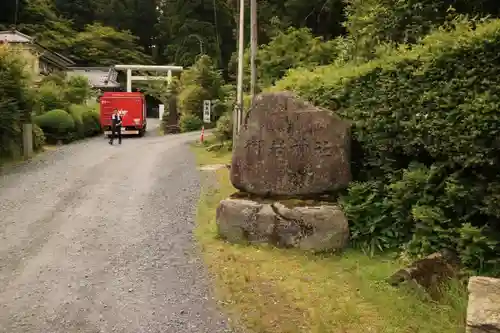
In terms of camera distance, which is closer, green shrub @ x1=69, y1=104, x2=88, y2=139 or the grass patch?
the grass patch

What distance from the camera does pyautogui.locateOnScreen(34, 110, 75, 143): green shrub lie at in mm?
22141

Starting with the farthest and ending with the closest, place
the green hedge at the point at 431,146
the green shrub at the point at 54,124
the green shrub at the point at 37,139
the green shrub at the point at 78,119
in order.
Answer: the green shrub at the point at 78,119 < the green shrub at the point at 54,124 < the green shrub at the point at 37,139 < the green hedge at the point at 431,146

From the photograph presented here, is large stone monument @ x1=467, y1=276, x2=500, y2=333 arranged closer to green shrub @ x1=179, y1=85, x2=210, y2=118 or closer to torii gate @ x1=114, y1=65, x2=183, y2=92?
green shrub @ x1=179, y1=85, x2=210, y2=118

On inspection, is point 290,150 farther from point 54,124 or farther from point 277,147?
point 54,124

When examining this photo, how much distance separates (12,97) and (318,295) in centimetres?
1357

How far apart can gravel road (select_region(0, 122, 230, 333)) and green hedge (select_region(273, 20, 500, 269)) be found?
266 cm

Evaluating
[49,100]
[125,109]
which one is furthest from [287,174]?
[125,109]

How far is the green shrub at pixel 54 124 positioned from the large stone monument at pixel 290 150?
16.7 meters

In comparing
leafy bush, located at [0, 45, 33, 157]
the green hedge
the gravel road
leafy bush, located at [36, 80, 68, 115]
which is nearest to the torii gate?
leafy bush, located at [36, 80, 68, 115]

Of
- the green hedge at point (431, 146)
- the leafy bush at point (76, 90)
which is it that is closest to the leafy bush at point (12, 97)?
the green hedge at point (431, 146)

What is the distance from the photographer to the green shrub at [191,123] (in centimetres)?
3138

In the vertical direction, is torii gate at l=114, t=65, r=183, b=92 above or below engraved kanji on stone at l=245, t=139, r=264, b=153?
above

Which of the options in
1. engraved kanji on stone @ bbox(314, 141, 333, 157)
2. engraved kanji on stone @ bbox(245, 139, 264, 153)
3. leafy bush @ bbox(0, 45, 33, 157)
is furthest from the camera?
leafy bush @ bbox(0, 45, 33, 157)

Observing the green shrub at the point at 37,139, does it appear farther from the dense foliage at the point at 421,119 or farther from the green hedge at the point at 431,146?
the green hedge at the point at 431,146
